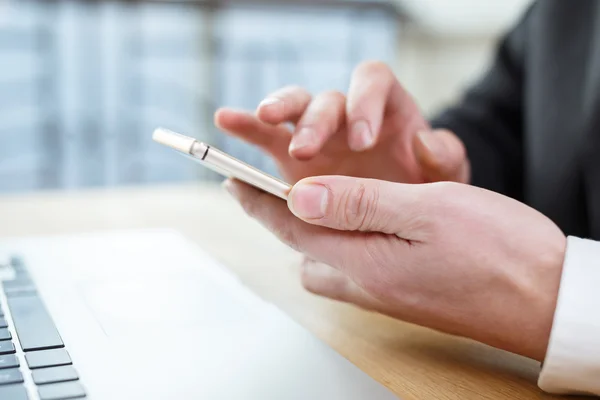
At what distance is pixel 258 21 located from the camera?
8.77ft

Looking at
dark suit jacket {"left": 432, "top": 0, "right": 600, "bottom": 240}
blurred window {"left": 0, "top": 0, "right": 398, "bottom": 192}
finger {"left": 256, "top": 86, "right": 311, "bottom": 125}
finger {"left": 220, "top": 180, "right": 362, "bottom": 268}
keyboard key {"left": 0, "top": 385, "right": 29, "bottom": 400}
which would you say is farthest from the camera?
blurred window {"left": 0, "top": 0, "right": 398, "bottom": 192}

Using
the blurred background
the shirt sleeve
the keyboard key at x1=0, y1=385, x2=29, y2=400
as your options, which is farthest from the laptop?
the blurred background

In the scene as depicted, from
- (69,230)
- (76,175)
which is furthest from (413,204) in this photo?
(76,175)

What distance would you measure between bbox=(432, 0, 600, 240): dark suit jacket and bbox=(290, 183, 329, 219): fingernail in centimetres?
47

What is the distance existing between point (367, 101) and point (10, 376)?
346 millimetres

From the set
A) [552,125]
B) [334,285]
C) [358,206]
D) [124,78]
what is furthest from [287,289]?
[124,78]

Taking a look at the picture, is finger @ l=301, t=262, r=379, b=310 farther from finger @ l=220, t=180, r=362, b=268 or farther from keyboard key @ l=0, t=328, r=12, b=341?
keyboard key @ l=0, t=328, r=12, b=341

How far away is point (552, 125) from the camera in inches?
33.3

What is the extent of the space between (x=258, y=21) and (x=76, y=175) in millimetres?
934

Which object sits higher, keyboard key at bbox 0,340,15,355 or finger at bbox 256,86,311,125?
finger at bbox 256,86,311,125

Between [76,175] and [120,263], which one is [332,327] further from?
[76,175]

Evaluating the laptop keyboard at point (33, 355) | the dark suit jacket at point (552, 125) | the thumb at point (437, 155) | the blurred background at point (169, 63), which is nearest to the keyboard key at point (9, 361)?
the laptop keyboard at point (33, 355)

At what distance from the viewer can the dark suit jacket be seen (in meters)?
0.79

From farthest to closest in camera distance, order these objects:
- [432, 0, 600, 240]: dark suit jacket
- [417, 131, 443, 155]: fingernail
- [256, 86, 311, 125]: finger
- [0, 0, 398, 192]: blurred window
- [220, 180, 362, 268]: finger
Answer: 1. [0, 0, 398, 192]: blurred window
2. [432, 0, 600, 240]: dark suit jacket
3. [417, 131, 443, 155]: fingernail
4. [256, 86, 311, 125]: finger
5. [220, 180, 362, 268]: finger
